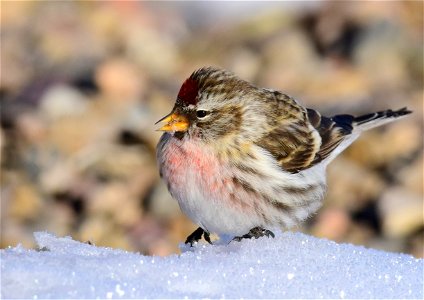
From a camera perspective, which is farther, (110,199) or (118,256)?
(110,199)

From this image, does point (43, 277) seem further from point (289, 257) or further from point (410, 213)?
point (410, 213)

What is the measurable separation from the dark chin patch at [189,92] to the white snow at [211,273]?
952mm

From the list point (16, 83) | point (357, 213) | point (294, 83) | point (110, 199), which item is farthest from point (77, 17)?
point (357, 213)

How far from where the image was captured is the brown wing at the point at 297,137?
3.82 m

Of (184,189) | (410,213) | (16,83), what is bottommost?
(184,189)

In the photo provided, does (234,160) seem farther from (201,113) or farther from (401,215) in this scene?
(401,215)

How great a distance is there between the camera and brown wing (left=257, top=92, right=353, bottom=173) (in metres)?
3.82

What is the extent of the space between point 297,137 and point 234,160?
1.72ft

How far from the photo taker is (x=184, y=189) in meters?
3.42

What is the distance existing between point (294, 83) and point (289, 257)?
170 inches

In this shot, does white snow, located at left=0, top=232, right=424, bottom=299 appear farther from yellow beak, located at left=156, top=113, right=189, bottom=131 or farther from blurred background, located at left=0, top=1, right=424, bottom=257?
blurred background, located at left=0, top=1, right=424, bottom=257

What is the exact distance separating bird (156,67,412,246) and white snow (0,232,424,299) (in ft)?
1.93

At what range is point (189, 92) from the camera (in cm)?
354

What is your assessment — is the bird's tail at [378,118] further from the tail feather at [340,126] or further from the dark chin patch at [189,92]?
the dark chin patch at [189,92]
